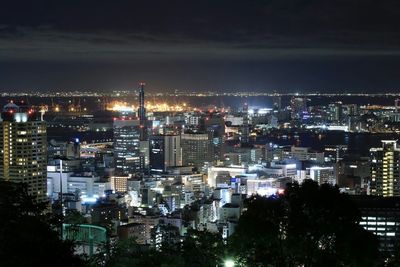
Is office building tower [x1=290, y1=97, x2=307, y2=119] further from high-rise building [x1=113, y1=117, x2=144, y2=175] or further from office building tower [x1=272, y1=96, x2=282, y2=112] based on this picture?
high-rise building [x1=113, y1=117, x2=144, y2=175]

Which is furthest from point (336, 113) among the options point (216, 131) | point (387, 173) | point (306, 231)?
point (306, 231)

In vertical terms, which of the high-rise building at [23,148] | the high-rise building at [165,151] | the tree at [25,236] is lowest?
the high-rise building at [165,151]

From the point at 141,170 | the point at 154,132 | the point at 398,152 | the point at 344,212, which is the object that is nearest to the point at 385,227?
the point at 344,212

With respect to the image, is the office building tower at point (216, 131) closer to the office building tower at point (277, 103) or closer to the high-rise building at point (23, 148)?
the office building tower at point (277, 103)

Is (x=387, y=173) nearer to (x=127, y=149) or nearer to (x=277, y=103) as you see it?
(x=127, y=149)

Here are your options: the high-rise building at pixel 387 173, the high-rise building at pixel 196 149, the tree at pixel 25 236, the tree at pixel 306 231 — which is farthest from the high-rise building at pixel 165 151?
the tree at pixel 25 236

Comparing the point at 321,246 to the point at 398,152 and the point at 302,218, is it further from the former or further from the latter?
the point at 398,152

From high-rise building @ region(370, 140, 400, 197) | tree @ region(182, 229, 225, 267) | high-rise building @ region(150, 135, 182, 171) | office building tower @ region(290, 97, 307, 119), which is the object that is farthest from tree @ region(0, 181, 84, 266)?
office building tower @ region(290, 97, 307, 119)
